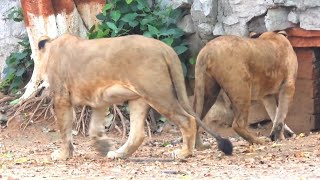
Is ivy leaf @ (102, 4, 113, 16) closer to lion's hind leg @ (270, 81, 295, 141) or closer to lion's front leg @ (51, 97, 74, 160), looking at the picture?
lion's hind leg @ (270, 81, 295, 141)

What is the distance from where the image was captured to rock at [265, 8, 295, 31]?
11742mm

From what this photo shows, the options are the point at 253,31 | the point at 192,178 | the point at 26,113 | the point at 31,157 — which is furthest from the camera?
the point at 26,113

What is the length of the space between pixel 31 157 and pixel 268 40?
2.99m

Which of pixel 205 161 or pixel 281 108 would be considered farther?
pixel 281 108

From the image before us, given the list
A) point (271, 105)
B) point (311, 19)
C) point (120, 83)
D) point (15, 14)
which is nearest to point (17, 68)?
point (15, 14)

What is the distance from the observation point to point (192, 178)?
7.76m

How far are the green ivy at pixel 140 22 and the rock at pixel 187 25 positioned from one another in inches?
2.3

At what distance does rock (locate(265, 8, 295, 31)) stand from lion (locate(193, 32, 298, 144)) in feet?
1.74

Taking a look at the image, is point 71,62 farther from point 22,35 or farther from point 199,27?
point 22,35

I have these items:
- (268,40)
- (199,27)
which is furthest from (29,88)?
(268,40)

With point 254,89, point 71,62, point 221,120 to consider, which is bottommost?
point 221,120

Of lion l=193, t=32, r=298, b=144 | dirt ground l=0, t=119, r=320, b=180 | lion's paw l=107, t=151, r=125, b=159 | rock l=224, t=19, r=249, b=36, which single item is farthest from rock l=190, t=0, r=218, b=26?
lion's paw l=107, t=151, r=125, b=159

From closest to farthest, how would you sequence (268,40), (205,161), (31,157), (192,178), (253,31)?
(192,178) → (205,161) → (31,157) → (268,40) → (253,31)

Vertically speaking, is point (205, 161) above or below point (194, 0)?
below
